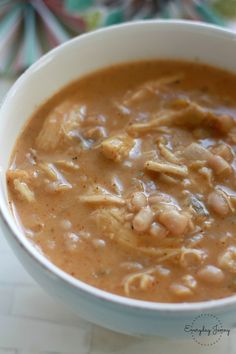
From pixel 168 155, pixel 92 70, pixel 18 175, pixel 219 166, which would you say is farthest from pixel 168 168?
pixel 92 70

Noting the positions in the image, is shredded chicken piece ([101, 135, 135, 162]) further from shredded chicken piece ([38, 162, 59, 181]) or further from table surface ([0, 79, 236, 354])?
table surface ([0, 79, 236, 354])

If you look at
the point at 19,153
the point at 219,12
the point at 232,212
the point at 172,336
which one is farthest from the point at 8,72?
the point at 172,336

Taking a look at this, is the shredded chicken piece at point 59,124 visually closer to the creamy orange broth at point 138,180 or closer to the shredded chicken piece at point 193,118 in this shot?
the creamy orange broth at point 138,180

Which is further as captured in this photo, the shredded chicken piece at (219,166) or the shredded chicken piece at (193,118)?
the shredded chicken piece at (193,118)

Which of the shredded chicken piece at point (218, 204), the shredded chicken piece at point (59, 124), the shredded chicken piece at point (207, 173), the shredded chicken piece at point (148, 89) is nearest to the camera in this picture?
the shredded chicken piece at point (218, 204)

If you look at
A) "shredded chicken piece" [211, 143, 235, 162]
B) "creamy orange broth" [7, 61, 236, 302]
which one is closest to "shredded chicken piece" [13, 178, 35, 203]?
"creamy orange broth" [7, 61, 236, 302]

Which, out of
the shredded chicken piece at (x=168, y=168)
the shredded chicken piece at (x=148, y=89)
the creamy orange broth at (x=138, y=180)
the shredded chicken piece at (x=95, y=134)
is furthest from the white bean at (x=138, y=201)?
the shredded chicken piece at (x=148, y=89)
